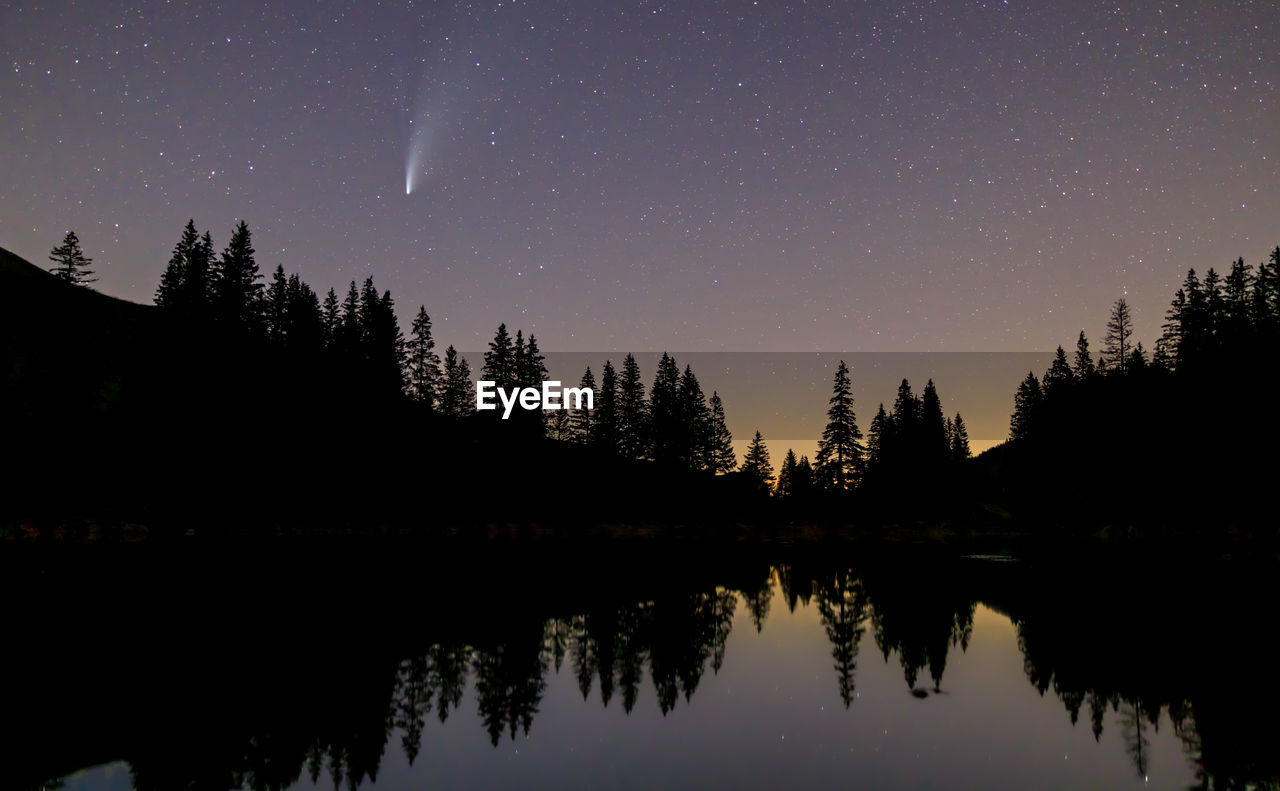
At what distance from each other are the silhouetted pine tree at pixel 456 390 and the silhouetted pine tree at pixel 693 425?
1147 inches

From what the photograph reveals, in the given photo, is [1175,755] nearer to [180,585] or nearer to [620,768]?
[620,768]

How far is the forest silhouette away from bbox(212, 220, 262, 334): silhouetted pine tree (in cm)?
24

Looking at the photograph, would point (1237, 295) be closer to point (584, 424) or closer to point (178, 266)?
point (584, 424)

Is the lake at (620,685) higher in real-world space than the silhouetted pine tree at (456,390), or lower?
lower

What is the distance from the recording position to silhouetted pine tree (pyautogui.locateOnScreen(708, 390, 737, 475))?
103 metres

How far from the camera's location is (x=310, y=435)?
6053cm

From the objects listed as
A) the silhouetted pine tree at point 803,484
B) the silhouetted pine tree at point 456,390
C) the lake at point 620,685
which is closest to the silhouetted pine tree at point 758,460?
the silhouetted pine tree at point 803,484

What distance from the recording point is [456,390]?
100375 millimetres

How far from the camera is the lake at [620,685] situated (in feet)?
31.6

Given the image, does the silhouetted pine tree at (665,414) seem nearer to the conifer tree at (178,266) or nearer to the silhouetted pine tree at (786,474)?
the silhouetted pine tree at (786,474)

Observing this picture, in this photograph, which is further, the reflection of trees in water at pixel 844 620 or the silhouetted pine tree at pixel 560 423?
the silhouetted pine tree at pixel 560 423

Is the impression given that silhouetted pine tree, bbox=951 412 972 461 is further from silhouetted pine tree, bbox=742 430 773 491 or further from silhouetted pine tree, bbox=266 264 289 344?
silhouetted pine tree, bbox=266 264 289 344

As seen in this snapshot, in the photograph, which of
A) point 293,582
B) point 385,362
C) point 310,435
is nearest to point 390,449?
point 310,435

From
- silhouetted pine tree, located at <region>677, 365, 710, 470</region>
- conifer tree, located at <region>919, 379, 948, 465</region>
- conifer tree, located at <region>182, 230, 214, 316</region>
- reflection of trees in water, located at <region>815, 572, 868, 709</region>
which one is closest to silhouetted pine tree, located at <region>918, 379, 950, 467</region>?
conifer tree, located at <region>919, 379, 948, 465</region>
